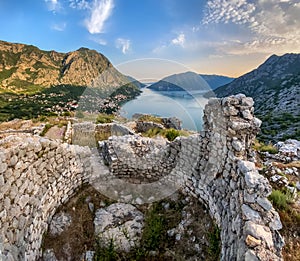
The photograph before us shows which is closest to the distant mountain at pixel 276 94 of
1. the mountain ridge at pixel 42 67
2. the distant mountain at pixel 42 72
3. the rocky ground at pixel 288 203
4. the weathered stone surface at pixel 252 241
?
the rocky ground at pixel 288 203

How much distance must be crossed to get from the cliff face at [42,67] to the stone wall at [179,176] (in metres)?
119

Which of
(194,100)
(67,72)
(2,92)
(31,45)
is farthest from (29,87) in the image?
(194,100)

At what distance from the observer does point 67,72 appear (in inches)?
5856

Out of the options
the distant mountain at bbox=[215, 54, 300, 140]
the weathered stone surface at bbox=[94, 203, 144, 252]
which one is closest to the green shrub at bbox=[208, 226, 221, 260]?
the weathered stone surface at bbox=[94, 203, 144, 252]

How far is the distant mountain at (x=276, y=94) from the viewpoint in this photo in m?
37.6

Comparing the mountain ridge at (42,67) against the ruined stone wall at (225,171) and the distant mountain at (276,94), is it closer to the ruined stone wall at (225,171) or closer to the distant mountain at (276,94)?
the distant mountain at (276,94)

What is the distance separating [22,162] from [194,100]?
10.1 m

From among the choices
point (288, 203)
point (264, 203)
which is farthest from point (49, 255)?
point (288, 203)

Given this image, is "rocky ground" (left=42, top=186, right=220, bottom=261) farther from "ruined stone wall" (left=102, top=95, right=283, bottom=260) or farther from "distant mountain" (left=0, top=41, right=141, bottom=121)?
"distant mountain" (left=0, top=41, right=141, bottom=121)

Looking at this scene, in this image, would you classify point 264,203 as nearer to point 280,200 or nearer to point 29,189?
point 280,200

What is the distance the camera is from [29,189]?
487 cm

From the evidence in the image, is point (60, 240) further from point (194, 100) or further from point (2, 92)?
point (2, 92)

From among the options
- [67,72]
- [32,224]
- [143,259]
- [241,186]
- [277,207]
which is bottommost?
[143,259]

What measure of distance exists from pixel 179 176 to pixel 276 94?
76797mm
